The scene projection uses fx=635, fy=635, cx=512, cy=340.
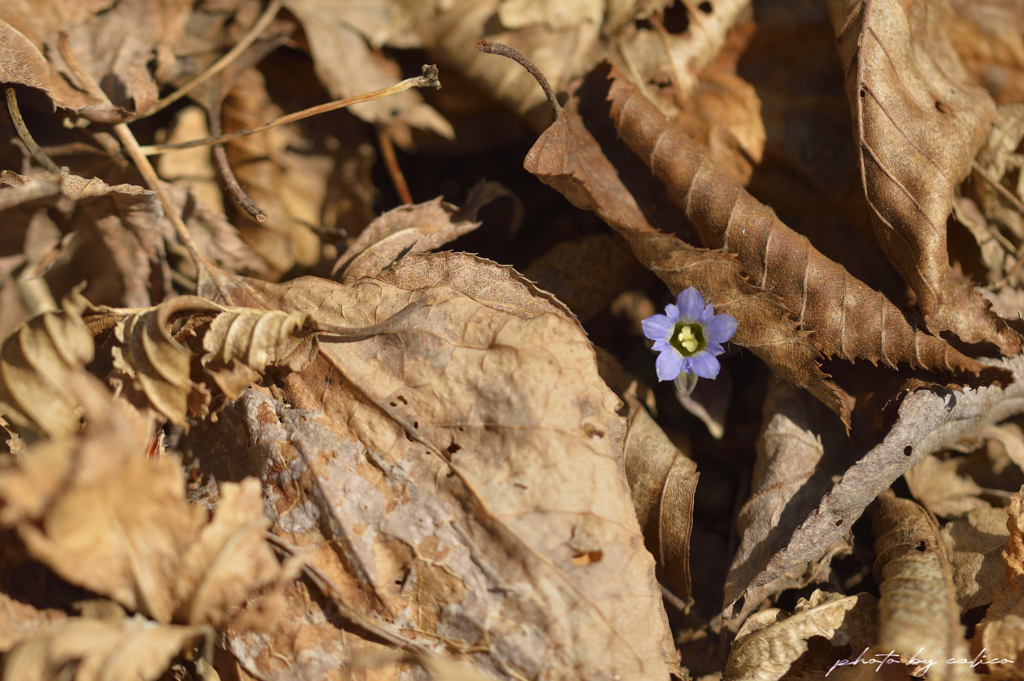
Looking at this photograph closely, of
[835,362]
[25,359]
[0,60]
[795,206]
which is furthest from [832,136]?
[0,60]

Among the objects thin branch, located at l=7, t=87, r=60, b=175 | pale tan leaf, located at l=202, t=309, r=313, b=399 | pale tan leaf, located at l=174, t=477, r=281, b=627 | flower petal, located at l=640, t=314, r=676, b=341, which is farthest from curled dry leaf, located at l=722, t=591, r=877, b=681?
thin branch, located at l=7, t=87, r=60, b=175

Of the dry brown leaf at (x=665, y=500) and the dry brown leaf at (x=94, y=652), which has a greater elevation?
the dry brown leaf at (x=94, y=652)

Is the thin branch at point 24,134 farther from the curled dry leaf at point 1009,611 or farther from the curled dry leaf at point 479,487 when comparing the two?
the curled dry leaf at point 1009,611

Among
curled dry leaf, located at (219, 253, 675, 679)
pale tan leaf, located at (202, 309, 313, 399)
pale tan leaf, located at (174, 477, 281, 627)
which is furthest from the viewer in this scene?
pale tan leaf, located at (202, 309, 313, 399)

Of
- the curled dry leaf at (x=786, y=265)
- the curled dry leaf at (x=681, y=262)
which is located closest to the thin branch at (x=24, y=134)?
the curled dry leaf at (x=681, y=262)

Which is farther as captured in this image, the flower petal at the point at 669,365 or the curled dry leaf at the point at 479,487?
the flower petal at the point at 669,365

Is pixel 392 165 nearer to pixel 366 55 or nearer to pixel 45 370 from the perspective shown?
pixel 366 55

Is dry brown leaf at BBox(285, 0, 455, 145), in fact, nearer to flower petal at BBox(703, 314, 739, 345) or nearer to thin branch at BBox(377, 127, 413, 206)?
thin branch at BBox(377, 127, 413, 206)
